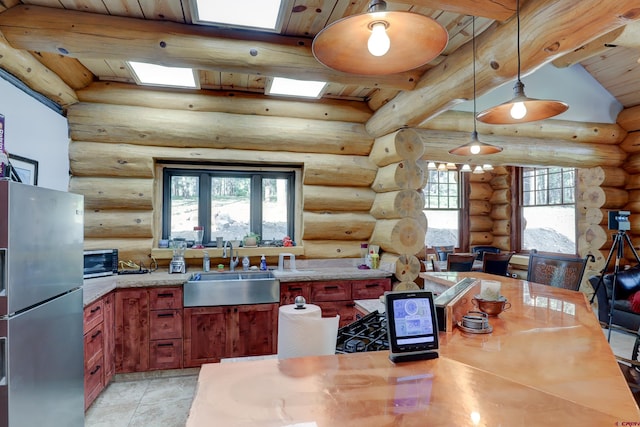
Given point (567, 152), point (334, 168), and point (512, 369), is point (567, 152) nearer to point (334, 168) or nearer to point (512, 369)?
point (334, 168)

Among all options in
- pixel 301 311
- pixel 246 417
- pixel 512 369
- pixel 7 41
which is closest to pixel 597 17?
pixel 512 369

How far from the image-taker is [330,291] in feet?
12.5

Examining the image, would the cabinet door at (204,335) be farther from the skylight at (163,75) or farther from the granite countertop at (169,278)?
the skylight at (163,75)

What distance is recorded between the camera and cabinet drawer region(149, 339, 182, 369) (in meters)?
3.32

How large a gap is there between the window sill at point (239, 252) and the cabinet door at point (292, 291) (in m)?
0.58

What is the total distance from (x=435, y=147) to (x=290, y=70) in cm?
234

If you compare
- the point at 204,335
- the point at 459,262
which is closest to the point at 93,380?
the point at 204,335

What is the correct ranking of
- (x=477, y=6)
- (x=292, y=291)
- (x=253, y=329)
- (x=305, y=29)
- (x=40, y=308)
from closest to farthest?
1. (x=40, y=308)
2. (x=477, y=6)
3. (x=305, y=29)
4. (x=253, y=329)
5. (x=292, y=291)

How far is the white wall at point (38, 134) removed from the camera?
2660 millimetres

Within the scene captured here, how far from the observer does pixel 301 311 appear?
1.56m

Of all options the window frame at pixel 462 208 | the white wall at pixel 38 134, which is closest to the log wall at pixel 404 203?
the white wall at pixel 38 134

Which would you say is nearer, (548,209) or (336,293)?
(336,293)

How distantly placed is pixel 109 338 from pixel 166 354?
1.74 ft

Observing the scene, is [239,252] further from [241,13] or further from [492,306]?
[492,306]
